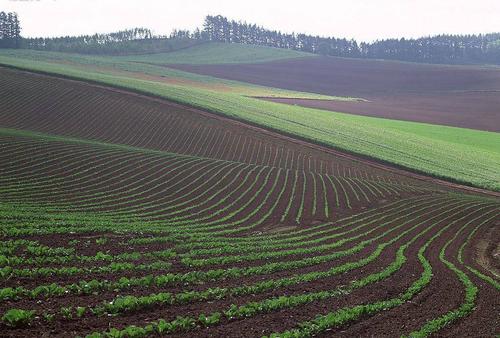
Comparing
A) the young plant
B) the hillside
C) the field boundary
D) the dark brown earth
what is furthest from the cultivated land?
the hillside

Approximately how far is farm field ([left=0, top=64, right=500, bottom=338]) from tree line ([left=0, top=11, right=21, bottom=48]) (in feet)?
347

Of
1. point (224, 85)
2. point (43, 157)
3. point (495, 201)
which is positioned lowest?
point (495, 201)

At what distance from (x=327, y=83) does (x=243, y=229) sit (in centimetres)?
10999

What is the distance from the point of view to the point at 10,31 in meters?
144

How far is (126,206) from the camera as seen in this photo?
26703mm

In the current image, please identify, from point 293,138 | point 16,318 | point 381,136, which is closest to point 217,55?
point 381,136

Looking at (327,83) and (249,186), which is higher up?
(327,83)

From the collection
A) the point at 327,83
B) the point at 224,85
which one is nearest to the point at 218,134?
the point at 224,85

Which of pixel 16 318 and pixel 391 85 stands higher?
pixel 391 85

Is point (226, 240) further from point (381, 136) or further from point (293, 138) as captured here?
point (381, 136)

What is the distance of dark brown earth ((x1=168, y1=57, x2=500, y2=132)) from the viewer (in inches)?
3516

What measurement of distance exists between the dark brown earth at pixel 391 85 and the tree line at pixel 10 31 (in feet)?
176

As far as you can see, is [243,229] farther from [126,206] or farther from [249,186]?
[249,186]

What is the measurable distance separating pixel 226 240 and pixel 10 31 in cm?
14819
